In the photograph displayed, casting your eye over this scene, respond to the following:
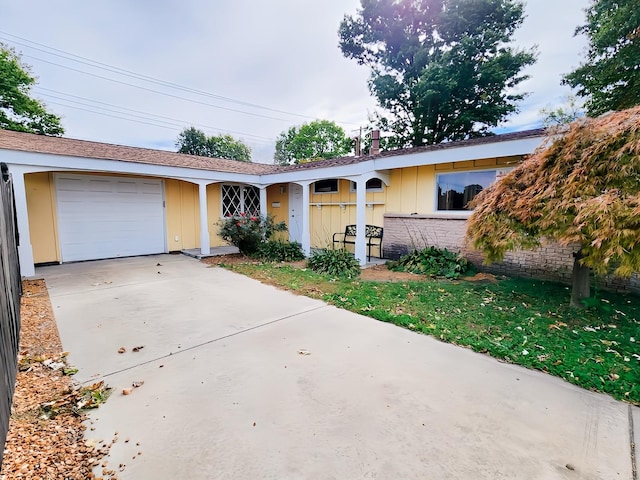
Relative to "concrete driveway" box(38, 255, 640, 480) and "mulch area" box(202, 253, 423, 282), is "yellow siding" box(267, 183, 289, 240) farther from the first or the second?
"concrete driveway" box(38, 255, 640, 480)

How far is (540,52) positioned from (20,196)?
786 inches

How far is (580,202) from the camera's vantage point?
3.12 metres

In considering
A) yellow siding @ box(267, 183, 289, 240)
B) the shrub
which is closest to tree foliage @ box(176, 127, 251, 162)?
yellow siding @ box(267, 183, 289, 240)

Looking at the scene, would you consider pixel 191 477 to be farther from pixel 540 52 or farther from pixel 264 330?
pixel 540 52

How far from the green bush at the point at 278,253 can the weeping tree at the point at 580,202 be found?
526 cm

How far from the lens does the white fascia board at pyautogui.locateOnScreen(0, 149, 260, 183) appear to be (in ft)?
20.0

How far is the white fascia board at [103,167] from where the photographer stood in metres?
6.10

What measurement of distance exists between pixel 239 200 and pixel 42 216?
5446 millimetres

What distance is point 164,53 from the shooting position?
37.3ft

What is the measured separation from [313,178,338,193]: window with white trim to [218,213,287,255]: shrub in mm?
2115

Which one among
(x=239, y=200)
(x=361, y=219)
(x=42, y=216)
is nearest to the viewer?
(x=42, y=216)

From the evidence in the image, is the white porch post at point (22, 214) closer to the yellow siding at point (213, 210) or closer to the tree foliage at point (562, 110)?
the yellow siding at point (213, 210)

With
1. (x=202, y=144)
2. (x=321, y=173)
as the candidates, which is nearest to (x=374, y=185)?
(x=321, y=173)

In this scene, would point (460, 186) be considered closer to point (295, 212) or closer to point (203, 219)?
point (295, 212)
